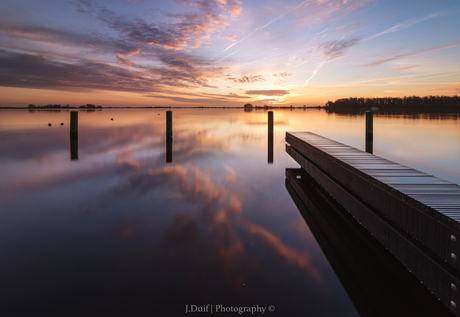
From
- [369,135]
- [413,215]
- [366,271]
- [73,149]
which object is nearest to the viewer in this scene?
[413,215]

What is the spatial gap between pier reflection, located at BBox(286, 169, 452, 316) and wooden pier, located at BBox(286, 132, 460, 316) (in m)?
0.36

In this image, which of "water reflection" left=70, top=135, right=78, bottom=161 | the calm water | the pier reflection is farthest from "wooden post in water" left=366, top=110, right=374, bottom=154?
"water reflection" left=70, top=135, right=78, bottom=161

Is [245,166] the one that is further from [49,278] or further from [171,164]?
[49,278]

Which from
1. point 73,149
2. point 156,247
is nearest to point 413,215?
point 156,247

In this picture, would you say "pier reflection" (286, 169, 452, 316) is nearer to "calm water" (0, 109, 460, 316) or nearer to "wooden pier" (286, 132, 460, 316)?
"calm water" (0, 109, 460, 316)

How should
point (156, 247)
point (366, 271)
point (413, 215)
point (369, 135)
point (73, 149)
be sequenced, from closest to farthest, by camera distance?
point (413, 215) < point (366, 271) < point (156, 247) < point (369, 135) < point (73, 149)

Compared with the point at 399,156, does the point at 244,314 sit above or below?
below

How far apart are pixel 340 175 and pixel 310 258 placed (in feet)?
6.22

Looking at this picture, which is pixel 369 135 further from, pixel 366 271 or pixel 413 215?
pixel 413 215

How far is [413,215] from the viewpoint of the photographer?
8.72 feet

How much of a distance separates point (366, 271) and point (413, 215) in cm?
106

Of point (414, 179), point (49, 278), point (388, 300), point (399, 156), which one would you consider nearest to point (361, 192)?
point (414, 179)

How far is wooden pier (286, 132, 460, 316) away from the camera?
219 centimetres

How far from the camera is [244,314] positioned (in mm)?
2605
